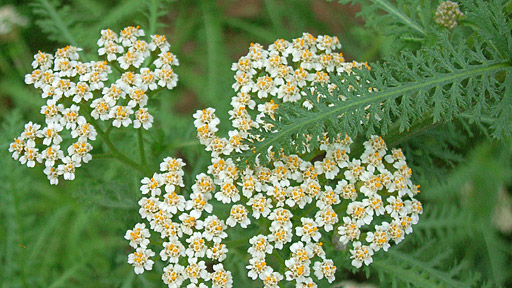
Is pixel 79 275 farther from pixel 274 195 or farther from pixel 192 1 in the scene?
pixel 192 1

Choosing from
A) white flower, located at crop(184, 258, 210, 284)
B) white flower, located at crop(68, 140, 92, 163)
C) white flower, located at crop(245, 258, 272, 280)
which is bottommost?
white flower, located at crop(245, 258, 272, 280)

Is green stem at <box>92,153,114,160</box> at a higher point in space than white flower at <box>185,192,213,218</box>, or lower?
higher

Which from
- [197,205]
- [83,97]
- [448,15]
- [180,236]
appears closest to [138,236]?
[180,236]

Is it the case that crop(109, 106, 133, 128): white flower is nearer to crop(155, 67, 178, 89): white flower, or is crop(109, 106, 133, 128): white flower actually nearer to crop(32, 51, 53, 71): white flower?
crop(155, 67, 178, 89): white flower

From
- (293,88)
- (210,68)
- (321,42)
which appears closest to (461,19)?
(321,42)

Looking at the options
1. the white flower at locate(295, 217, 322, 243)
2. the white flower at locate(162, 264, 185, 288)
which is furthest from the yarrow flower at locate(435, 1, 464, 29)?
the white flower at locate(162, 264, 185, 288)

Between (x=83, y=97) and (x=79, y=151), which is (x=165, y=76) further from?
(x=79, y=151)

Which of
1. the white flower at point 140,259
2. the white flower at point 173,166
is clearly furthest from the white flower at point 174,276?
the white flower at point 173,166
